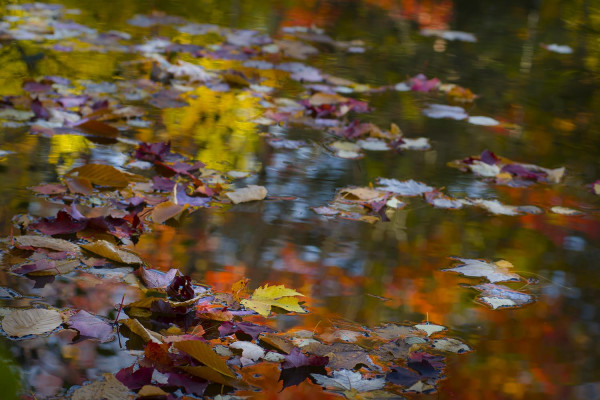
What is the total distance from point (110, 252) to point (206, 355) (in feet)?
1.71

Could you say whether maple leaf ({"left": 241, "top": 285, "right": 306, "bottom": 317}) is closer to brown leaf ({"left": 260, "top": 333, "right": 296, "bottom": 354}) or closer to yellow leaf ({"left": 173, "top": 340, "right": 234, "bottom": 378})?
brown leaf ({"left": 260, "top": 333, "right": 296, "bottom": 354})

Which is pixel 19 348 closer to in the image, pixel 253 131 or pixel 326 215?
pixel 326 215

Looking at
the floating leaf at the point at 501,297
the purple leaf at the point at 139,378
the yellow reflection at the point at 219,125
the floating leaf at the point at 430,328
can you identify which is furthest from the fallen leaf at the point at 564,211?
the purple leaf at the point at 139,378

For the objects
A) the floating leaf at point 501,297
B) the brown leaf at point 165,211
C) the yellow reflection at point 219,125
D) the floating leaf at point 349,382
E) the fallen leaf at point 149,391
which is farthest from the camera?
the yellow reflection at point 219,125

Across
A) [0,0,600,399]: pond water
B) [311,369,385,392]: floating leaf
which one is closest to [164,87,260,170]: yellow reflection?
[0,0,600,399]: pond water

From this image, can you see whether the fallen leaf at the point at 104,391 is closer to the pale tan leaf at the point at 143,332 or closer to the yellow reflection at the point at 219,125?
the pale tan leaf at the point at 143,332

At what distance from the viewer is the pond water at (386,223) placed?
1.44 meters

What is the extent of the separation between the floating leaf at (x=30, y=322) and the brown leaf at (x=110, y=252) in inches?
10.4

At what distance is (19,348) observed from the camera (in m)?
1.29

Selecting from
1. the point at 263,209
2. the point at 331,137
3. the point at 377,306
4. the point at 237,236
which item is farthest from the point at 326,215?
the point at 331,137

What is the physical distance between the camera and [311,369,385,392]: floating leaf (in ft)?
4.19

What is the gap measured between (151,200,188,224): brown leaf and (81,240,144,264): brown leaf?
240mm

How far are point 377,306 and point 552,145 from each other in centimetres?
174

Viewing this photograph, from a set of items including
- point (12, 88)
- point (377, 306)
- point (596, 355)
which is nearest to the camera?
point (596, 355)
